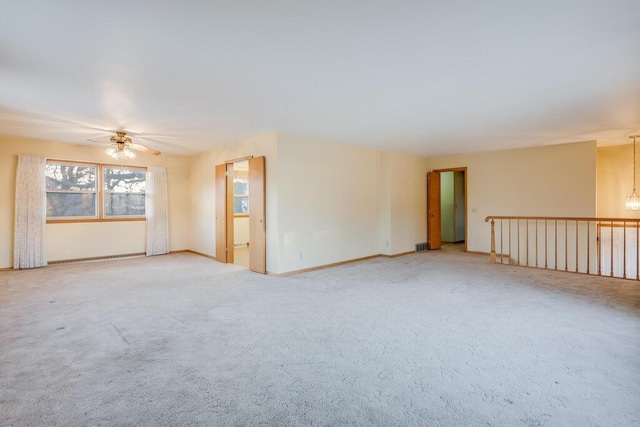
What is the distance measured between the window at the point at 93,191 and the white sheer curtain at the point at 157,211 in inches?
9.6

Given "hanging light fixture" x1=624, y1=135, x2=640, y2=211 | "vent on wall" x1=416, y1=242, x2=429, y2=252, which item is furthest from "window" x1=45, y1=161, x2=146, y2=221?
"hanging light fixture" x1=624, y1=135, x2=640, y2=211

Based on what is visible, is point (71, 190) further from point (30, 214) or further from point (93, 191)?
point (30, 214)

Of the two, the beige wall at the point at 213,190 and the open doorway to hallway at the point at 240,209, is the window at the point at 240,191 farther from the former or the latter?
the beige wall at the point at 213,190

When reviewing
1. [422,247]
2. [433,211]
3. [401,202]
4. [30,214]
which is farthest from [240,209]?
Answer: [433,211]

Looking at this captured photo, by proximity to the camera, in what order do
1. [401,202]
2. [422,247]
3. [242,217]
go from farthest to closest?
[242,217] → [422,247] → [401,202]

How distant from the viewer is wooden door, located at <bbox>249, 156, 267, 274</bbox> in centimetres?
548

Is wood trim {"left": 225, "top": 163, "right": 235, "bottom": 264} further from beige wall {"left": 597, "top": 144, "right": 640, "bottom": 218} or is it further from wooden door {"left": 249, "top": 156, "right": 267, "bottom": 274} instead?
beige wall {"left": 597, "top": 144, "right": 640, "bottom": 218}

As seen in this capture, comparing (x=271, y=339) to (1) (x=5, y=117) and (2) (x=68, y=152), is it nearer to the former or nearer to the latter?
(1) (x=5, y=117)

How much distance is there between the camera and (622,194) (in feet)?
22.5

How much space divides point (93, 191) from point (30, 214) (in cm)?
118

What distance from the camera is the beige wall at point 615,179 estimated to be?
6.76 metres

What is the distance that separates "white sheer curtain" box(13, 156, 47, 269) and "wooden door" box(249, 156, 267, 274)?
422 centimetres

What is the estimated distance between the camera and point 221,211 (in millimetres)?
6660

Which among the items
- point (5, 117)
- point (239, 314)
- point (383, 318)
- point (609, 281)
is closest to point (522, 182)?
point (609, 281)
